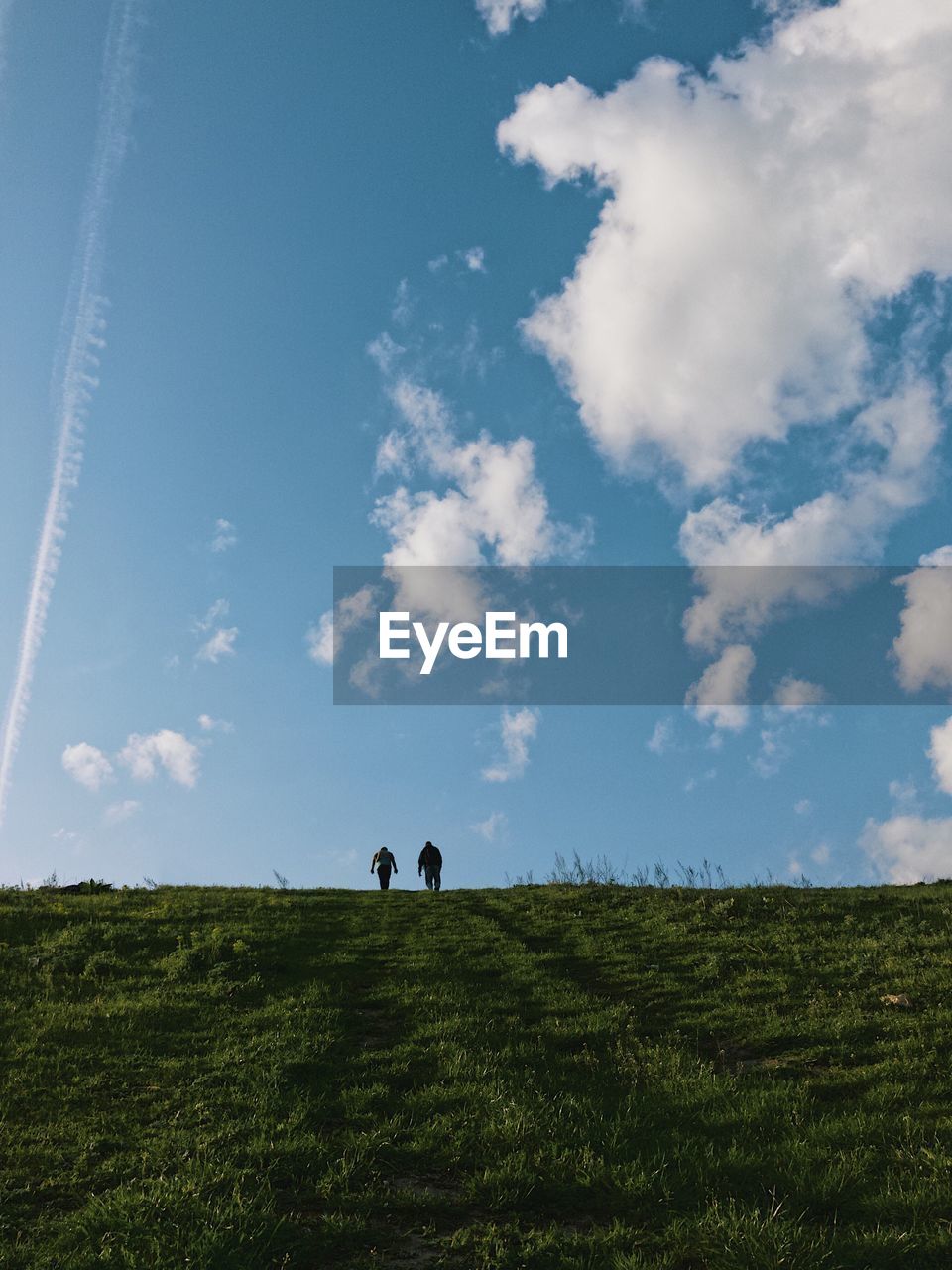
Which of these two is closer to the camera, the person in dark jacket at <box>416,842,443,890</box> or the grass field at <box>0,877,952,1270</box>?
the grass field at <box>0,877,952,1270</box>

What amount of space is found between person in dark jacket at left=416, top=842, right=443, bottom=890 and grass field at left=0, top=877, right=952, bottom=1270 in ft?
52.4

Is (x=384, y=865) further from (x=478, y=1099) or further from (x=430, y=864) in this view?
(x=478, y=1099)

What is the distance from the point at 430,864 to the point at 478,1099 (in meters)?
27.1

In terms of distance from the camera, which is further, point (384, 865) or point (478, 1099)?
point (384, 865)

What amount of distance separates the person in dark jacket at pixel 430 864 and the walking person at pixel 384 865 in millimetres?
1368

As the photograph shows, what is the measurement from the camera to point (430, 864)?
37.4 meters

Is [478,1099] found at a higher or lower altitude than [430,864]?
lower

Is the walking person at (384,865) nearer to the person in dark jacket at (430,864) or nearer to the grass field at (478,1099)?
the person in dark jacket at (430,864)

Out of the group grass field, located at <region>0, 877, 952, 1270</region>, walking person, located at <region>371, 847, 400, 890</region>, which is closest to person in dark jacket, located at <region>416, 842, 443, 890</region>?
walking person, located at <region>371, 847, 400, 890</region>

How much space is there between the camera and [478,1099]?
10688 millimetres

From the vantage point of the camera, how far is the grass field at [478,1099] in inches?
303

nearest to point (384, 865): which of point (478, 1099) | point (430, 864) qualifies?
point (430, 864)

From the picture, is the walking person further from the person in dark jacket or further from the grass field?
the grass field

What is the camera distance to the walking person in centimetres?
3778
